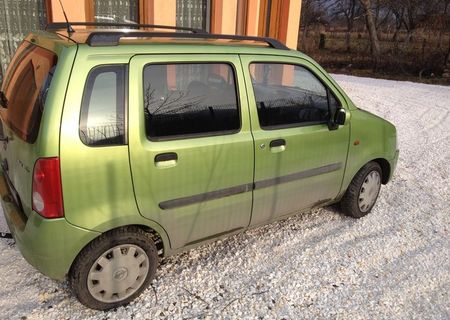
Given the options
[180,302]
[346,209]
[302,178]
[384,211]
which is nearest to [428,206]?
[384,211]

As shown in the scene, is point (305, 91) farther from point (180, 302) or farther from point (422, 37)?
point (422, 37)

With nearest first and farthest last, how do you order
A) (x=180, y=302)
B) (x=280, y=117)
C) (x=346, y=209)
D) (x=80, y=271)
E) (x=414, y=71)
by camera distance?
(x=80, y=271), (x=180, y=302), (x=280, y=117), (x=346, y=209), (x=414, y=71)

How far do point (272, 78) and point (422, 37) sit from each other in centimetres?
1920

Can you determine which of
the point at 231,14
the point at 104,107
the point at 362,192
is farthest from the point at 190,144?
the point at 231,14

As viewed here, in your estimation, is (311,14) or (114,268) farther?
(311,14)

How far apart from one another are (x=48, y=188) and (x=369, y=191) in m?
3.02

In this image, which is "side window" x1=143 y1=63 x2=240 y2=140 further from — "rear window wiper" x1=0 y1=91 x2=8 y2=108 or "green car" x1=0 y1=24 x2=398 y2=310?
"rear window wiper" x1=0 y1=91 x2=8 y2=108

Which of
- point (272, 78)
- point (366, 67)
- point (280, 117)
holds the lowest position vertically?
point (366, 67)

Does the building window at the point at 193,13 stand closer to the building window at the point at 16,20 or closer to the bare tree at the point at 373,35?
the building window at the point at 16,20

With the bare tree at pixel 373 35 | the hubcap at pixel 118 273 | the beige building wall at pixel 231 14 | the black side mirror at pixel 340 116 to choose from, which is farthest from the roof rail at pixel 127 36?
the bare tree at pixel 373 35

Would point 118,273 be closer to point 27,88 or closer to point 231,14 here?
point 27,88

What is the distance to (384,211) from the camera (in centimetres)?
429

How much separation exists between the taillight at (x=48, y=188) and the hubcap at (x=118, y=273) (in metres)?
0.46

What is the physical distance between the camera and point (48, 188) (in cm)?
221
